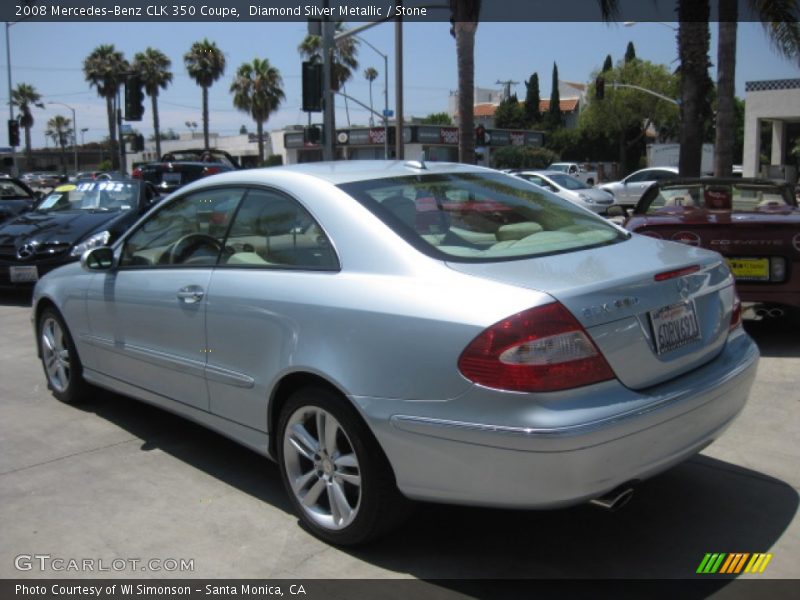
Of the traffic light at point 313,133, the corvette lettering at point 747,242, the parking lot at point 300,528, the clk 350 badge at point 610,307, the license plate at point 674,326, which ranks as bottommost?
the parking lot at point 300,528

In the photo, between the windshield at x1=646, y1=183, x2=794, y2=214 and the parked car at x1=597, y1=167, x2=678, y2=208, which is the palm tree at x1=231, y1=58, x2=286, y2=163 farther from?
the windshield at x1=646, y1=183, x2=794, y2=214

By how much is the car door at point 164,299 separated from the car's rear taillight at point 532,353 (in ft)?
5.42

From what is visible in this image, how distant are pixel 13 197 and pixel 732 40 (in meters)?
12.2

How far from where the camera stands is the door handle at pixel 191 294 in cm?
386

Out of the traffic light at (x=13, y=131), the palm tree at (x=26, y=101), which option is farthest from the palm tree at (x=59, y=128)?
the traffic light at (x=13, y=131)

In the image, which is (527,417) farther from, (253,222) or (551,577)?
(253,222)

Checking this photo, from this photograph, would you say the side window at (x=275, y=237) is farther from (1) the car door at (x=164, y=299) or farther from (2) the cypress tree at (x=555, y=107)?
(2) the cypress tree at (x=555, y=107)

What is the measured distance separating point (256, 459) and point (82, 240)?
6170 millimetres

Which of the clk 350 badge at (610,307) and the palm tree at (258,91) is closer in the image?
the clk 350 badge at (610,307)

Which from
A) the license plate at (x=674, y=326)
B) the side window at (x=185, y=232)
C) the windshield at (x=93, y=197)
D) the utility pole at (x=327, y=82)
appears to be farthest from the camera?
the utility pole at (x=327, y=82)

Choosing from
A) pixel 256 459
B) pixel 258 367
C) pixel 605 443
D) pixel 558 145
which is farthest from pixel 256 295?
pixel 558 145

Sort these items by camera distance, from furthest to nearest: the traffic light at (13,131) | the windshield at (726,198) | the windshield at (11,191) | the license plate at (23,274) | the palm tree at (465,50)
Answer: the traffic light at (13,131) < the palm tree at (465,50) < the windshield at (11,191) < the license plate at (23,274) < the windshield at (726,198)

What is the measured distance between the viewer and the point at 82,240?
958 centimetres

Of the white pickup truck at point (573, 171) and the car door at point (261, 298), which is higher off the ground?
the white pickup truck at point (573, 171)
